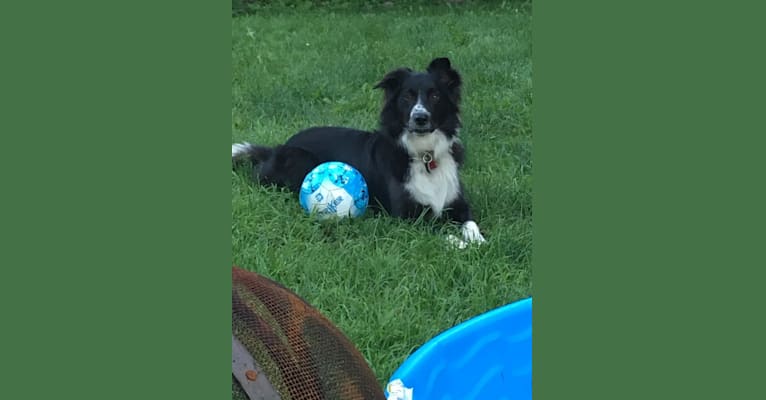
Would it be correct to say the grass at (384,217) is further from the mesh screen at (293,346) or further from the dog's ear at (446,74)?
the mesh screen at (293,346)

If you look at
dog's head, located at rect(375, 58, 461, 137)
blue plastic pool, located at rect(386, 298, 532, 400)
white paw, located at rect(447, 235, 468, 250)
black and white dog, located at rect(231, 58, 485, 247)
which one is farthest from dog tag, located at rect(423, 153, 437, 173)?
blue plastic pool, located at rect(386, 298, 532, 400)

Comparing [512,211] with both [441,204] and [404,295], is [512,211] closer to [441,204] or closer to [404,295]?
[441,204]

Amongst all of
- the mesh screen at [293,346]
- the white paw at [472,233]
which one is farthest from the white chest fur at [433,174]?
the mesh screen at [293,346]

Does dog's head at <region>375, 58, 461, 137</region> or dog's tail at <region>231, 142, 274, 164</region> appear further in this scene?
dog's tail at <region>231, 142, 274, 164</region>

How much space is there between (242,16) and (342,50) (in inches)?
44.5

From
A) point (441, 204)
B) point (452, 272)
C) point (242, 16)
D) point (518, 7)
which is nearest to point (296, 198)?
point (441, 204)

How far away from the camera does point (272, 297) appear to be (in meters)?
1.80

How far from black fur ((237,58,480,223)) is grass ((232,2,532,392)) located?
74 millimetres

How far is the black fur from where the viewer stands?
3.49 m

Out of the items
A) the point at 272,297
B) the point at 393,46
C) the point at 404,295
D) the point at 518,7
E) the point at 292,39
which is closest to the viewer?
the point at 272,297

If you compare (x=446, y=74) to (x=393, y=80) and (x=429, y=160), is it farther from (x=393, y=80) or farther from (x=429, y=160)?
(x=429, y=160)

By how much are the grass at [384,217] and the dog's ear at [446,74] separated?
43mm

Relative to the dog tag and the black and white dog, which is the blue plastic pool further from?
the dog tag

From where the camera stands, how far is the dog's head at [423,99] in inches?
136
